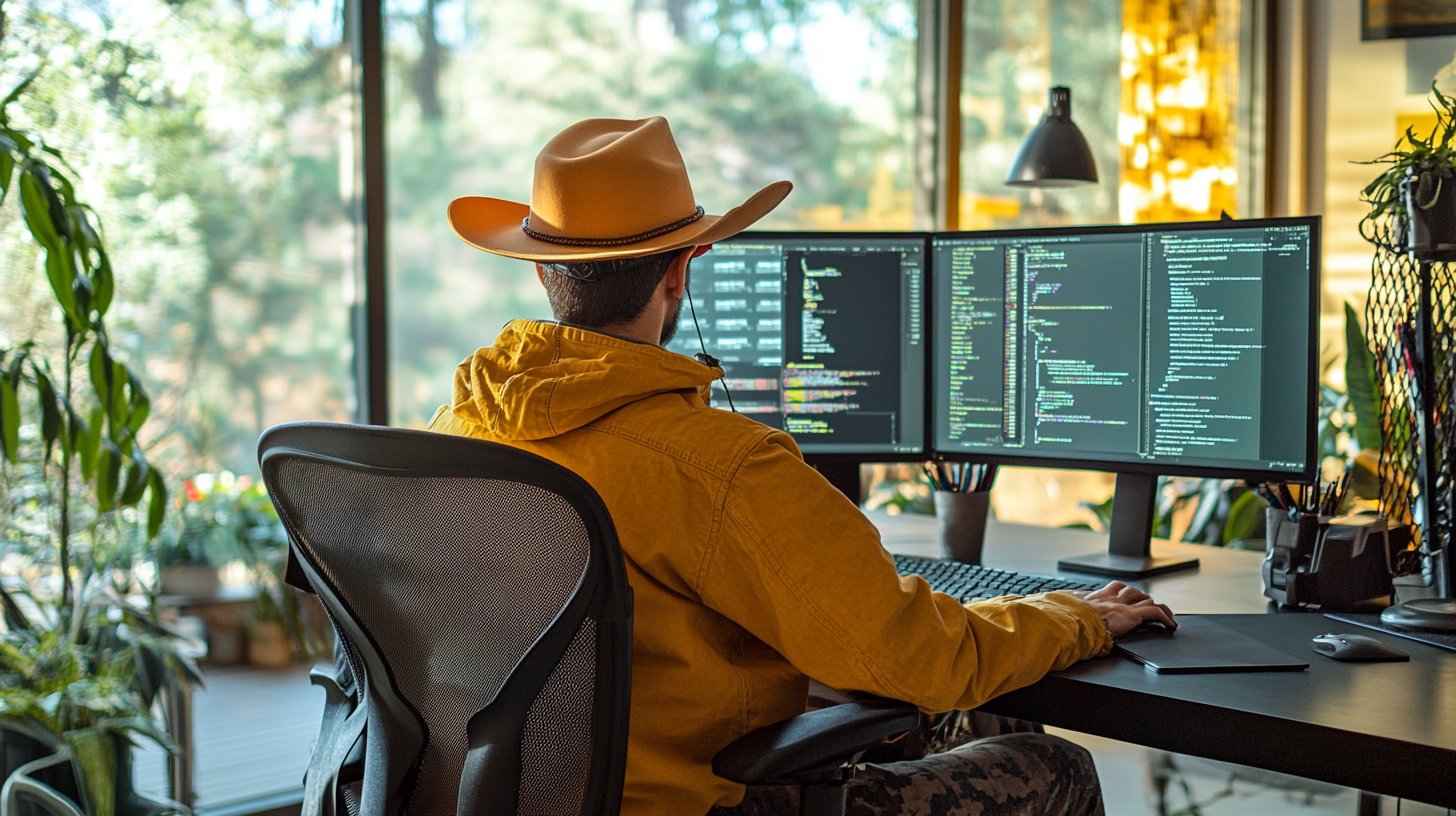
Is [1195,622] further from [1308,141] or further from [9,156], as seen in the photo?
[1308,141]

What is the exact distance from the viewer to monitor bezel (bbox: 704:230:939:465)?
1929 millimetres

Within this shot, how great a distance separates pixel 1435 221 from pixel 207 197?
2133 millimetres

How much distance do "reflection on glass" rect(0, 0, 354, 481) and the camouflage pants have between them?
5.34 feet

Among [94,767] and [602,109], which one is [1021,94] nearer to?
[602,109]

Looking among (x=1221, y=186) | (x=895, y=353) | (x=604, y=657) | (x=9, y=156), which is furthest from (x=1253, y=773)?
(x=9, y=156)

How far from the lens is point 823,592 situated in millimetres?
1024

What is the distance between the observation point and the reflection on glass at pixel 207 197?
2.12 m

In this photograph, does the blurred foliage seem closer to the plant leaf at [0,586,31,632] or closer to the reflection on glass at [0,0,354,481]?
the reflection on glass at [0,0,354,481]

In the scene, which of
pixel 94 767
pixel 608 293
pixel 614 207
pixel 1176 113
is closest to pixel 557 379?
pixel 608 293

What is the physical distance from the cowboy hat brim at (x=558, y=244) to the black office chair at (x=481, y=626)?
1.09 feet

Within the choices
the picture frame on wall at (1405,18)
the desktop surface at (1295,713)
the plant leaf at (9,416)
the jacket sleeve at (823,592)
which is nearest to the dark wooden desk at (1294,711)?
the desktop surface at (1295,713)

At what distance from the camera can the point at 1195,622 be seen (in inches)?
53.7

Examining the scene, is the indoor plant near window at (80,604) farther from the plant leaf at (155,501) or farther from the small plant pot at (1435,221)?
the small plant pot at (1435,221)

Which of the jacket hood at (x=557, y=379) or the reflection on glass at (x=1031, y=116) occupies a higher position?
the reflection on glass at (x=1031, y=116)
